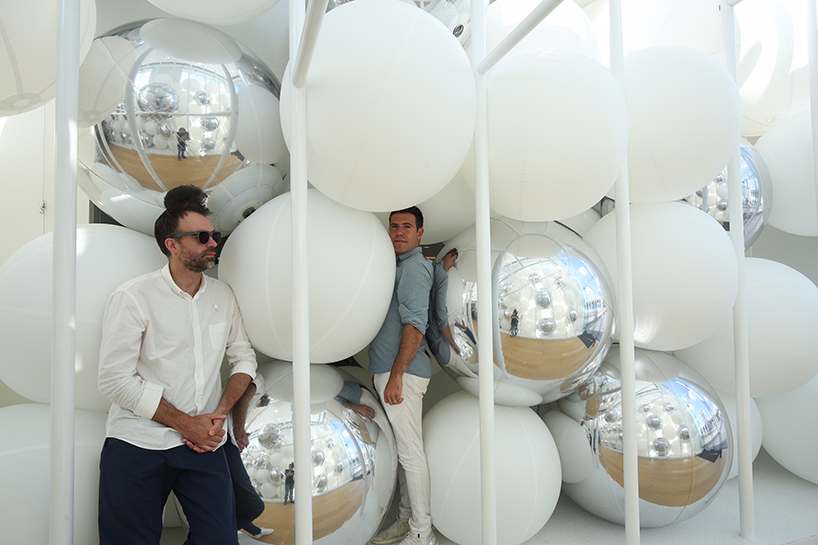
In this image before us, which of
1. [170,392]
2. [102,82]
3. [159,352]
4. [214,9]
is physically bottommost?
[170,392]

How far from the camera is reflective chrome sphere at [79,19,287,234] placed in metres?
1.64

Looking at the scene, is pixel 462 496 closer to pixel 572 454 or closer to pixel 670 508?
pixel 572 454

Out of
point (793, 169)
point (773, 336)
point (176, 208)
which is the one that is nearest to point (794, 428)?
point (773, 336)

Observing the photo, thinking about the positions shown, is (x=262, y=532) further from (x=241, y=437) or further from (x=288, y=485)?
(x=241, y=437)

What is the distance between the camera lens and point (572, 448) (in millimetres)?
2053

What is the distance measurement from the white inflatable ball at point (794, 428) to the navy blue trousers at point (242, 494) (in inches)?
94.1

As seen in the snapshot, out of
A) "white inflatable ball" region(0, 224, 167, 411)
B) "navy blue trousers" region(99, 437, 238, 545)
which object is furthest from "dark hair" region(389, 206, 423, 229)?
"navy blue trousers" region(99, 437, 238, 545)

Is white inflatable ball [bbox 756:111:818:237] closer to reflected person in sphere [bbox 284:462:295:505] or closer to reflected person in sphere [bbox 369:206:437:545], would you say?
reflected person in sphere [bbox 369:206:437:545]

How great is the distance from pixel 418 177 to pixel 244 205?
2.35 feet

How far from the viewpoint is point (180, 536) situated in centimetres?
194

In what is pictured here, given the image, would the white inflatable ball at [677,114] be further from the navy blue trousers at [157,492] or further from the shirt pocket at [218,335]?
the navy blue trousers at [157,492]

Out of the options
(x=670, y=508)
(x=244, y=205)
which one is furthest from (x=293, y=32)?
(x=670, y=508)

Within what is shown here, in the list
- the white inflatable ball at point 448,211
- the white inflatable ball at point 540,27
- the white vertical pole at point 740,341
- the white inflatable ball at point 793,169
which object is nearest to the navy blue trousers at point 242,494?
the white inflatable ball at point 448,211

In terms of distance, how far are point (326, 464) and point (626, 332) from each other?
1.05 metres
